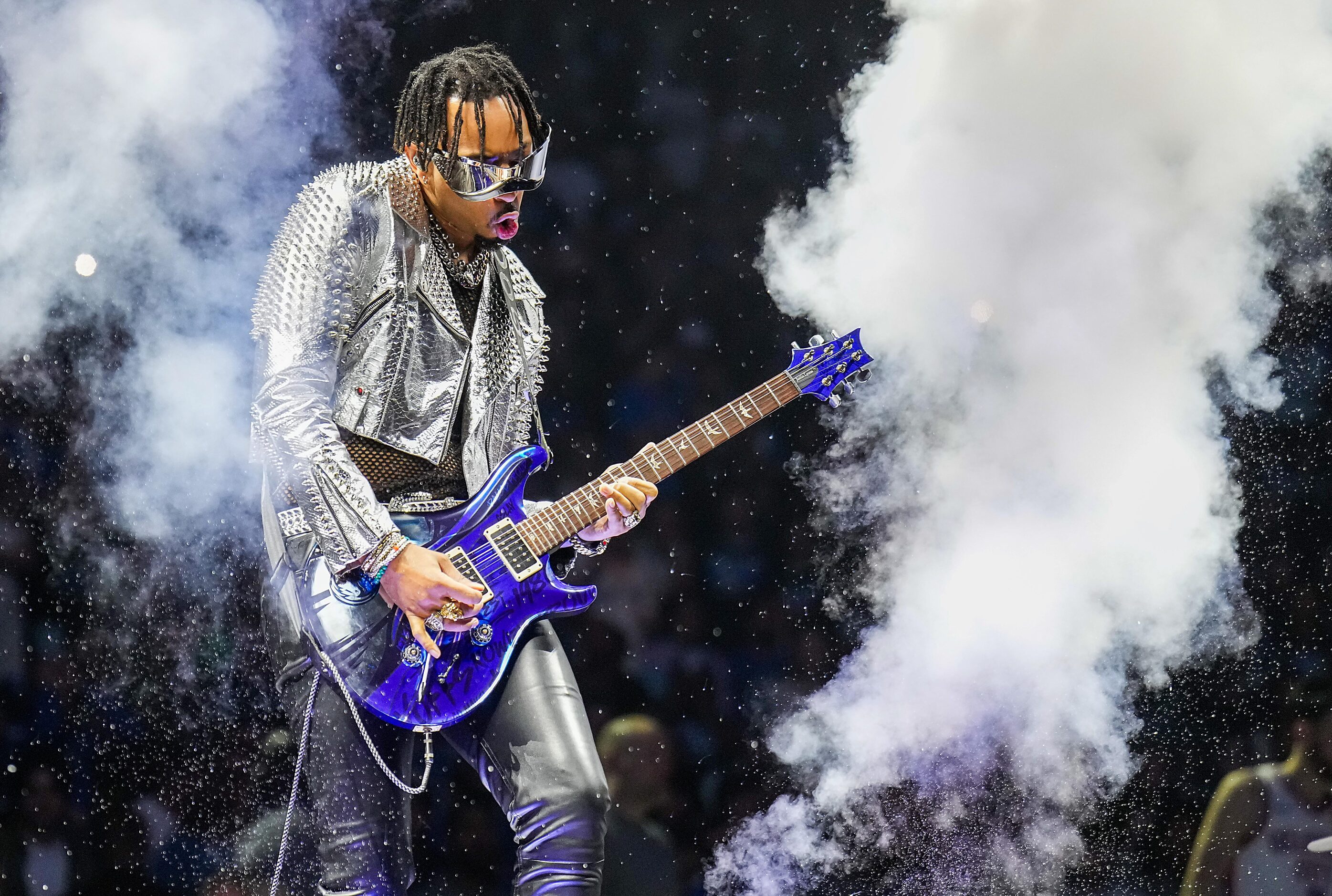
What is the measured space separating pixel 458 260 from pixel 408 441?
0.39m

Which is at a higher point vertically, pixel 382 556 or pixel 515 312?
pixel 515 312

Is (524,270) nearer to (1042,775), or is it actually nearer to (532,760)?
(532,760)

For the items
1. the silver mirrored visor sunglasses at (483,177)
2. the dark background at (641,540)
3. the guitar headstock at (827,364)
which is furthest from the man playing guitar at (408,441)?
the dark background at (641,540)

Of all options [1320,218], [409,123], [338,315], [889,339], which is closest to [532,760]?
[338,315]

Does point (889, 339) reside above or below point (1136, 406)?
above

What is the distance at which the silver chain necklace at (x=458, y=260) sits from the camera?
8.06 feet

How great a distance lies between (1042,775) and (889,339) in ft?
4.53

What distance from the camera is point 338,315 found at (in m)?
2.28

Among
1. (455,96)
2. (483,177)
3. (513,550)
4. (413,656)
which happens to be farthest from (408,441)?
(455,96)

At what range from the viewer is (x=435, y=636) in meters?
2.28

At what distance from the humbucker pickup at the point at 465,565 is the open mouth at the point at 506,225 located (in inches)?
25.0

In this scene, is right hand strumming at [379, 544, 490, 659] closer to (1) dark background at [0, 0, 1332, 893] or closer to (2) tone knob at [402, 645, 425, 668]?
(2) tone knob at [402, 645, 425, 668]

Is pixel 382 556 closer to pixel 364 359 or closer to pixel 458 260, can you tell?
pixel 364 359

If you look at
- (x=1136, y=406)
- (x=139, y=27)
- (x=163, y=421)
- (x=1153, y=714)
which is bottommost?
(x=1153, y=714)
